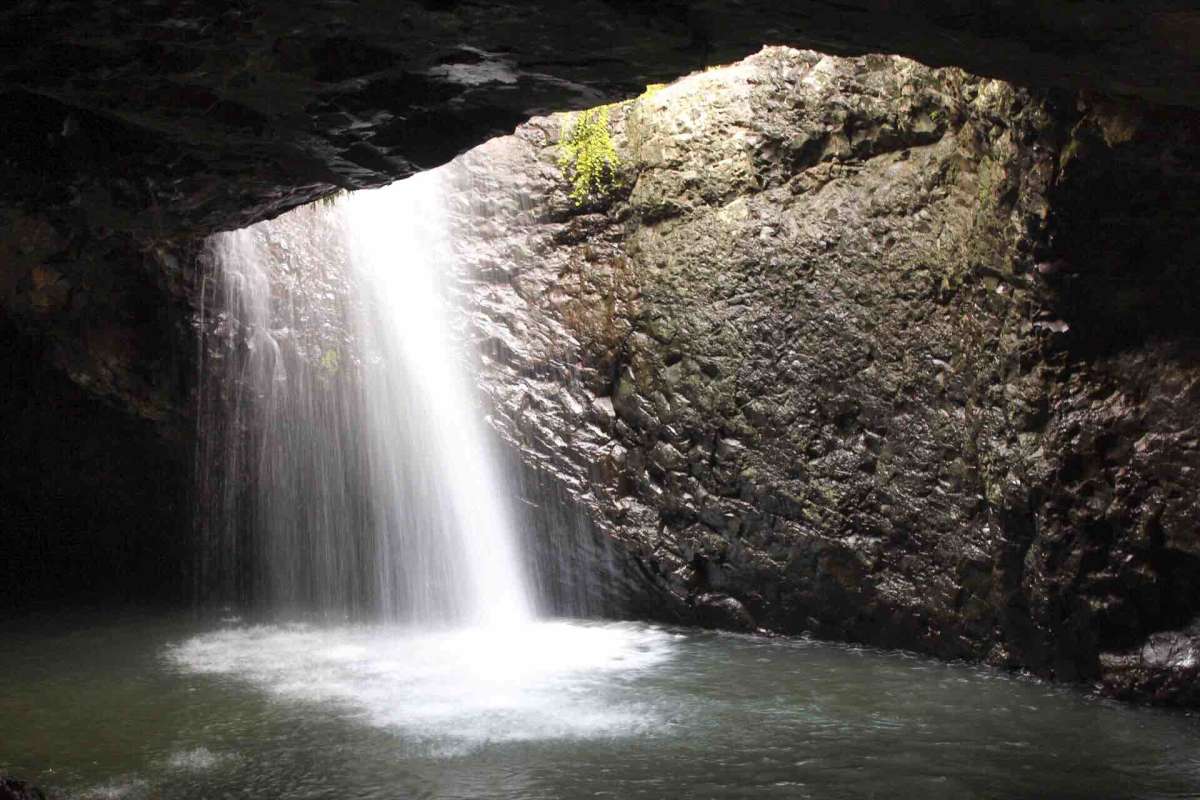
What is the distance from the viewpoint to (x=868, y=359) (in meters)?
8.15

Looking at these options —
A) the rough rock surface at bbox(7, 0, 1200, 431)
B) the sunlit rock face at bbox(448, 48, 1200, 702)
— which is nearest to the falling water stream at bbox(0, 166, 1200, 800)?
the sunlit rock face at bbox(448, 48, 1200, 702)

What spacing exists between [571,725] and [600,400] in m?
3.92

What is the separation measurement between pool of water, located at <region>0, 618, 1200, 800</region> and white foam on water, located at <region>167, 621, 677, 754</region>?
0.10 ft

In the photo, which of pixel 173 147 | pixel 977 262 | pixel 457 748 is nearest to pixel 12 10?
pixel 173 147

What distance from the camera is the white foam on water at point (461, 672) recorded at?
20.4ft

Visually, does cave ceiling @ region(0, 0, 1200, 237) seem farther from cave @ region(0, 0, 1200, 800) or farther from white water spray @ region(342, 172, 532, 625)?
white water spray @ region(342, 172, 532, 625)

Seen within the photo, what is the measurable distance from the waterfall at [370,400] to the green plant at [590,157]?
1.40m

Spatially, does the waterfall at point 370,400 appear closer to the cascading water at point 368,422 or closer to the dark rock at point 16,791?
the cascading water at point 368,422

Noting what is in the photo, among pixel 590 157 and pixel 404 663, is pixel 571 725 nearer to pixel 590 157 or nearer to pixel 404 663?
pixel 404 663

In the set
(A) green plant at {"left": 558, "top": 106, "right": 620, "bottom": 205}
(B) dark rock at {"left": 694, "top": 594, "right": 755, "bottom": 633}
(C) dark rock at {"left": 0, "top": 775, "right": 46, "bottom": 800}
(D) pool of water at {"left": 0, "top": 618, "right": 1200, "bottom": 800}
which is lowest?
(D) pool of water at {"left": 0, "top": 618, "right": 1200, "bottom": 800}

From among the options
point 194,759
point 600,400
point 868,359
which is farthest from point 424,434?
point 194,759

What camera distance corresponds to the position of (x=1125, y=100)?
5.76 meters

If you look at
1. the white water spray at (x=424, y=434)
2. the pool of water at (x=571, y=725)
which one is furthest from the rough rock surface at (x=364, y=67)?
the white water spray at (x=424, y=434)

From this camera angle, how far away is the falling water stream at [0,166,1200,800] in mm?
5391
